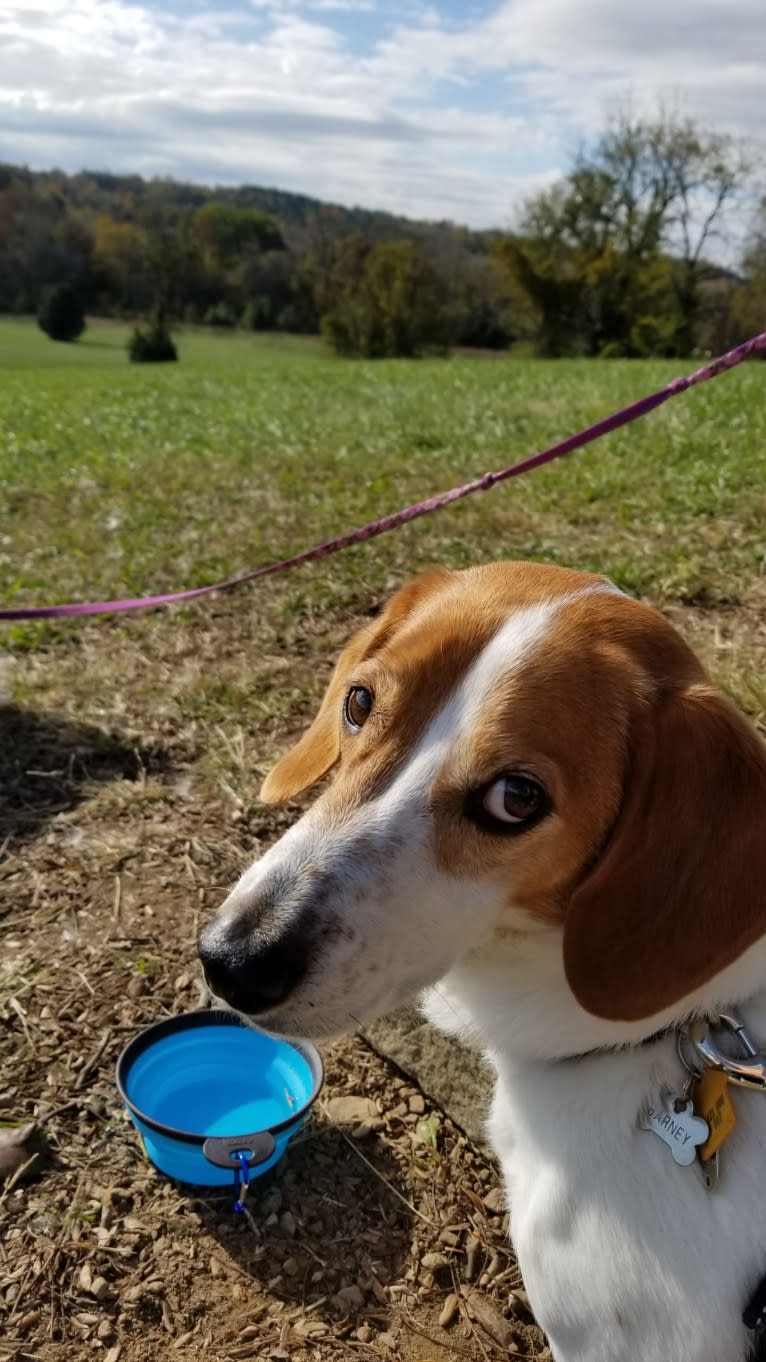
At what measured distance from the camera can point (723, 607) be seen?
551cm

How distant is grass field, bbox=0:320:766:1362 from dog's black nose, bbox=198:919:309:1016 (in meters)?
1.17

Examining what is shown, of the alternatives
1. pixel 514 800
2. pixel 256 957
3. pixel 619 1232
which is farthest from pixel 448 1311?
pixel 514 800

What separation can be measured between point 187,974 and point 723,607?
3.49m

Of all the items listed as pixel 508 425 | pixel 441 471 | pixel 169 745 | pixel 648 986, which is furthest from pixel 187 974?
pixel 508 425

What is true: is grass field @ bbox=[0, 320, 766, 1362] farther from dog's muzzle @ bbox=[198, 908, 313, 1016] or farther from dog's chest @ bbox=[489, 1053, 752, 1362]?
dog's muzzle @ bbox=[198, 908, 313, 1016]

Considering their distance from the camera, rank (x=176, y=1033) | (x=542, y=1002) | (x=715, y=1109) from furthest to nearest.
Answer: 1. (x=176, y=1033)
2. (x=542, y=1002)
3. (x=715, y=1109)

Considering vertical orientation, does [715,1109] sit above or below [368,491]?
above

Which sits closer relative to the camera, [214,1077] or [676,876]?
[676,876]

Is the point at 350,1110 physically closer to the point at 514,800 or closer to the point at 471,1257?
the point at 471,1257

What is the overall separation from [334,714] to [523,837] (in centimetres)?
80

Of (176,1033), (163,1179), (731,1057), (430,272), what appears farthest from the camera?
(430,272)

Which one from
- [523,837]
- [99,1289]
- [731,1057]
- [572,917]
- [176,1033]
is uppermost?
[523,837]

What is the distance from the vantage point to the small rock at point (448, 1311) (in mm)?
2625

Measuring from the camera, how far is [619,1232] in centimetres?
192
